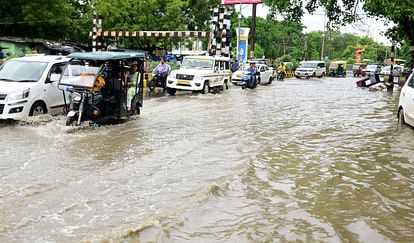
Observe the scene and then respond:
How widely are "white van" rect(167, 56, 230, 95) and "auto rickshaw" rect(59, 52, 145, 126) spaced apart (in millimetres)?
7919

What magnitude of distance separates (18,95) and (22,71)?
51.9 inches

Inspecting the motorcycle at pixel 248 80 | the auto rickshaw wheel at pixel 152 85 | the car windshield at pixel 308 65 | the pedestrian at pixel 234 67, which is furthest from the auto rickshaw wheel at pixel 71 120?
the car windshield at pixel 308 65

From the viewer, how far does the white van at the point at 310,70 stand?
1643 inches

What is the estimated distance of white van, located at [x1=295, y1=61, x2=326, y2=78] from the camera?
41731mm

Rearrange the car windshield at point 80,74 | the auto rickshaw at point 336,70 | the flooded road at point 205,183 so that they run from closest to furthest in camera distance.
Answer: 1. the flooded road at point 205,183
2. the car windshield at point 80,74
3. the auto rickshaw at point 336,70

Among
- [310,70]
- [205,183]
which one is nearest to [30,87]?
[205,183]

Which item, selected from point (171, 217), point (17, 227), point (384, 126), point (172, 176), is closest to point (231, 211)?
point (171, 217)

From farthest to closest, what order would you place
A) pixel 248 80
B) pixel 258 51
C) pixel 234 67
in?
pixel 258 51 < pixel 234 67 < pixel 248 80

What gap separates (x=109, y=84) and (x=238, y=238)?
7604 millimetres

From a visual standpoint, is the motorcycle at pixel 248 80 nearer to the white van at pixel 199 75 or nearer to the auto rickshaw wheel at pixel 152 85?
the white van at pixel 199 75

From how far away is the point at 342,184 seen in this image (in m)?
6.88

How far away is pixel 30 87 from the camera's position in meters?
11.1

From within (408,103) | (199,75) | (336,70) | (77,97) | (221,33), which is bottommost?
(336,70)

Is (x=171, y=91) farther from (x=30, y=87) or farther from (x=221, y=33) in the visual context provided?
(x=30, y=87)
